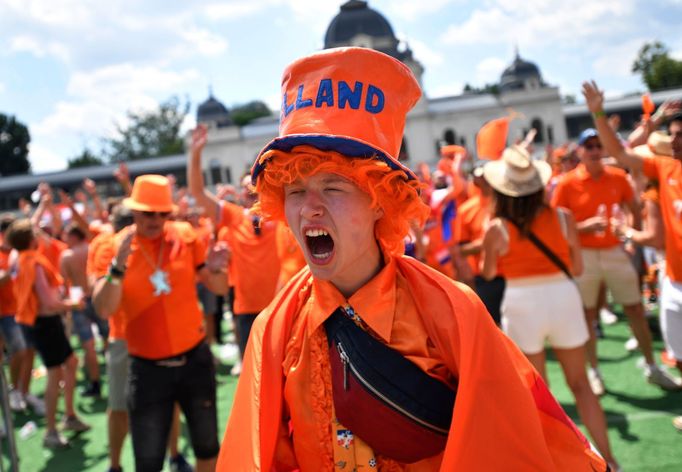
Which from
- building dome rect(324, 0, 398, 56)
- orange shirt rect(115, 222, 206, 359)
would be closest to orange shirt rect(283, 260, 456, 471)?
orange shirt rect(115, 222, 206, 359)

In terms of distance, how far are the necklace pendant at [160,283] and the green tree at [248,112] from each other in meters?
94.4

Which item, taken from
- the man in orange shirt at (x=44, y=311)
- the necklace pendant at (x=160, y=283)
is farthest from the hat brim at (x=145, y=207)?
the man in orange shirt at (x=44, y=311)

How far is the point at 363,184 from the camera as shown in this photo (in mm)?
1912

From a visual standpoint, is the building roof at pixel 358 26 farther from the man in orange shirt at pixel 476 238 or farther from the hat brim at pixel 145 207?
the hat brim at pixel 145 207

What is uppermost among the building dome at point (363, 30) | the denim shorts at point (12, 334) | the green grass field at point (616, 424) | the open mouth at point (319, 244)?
the building dome at point (363, 30)

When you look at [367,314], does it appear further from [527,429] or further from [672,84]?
[672,84]

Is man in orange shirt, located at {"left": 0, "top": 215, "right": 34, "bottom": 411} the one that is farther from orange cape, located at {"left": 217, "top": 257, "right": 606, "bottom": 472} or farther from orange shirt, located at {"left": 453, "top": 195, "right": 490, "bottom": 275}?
orange cape, located at {"left": 217, "top": 257, "right": 606, "bottom": 472}

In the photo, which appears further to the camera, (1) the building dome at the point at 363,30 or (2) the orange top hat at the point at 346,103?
(1) the building dome at the point at 363,30

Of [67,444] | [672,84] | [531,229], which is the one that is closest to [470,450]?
[531,229]

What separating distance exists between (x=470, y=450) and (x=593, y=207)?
4.71m

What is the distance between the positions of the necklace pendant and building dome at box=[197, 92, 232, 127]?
241ft

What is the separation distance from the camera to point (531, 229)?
13.8 feet

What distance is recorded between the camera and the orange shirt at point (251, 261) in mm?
6172

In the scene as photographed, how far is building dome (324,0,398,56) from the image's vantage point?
7269 cm
